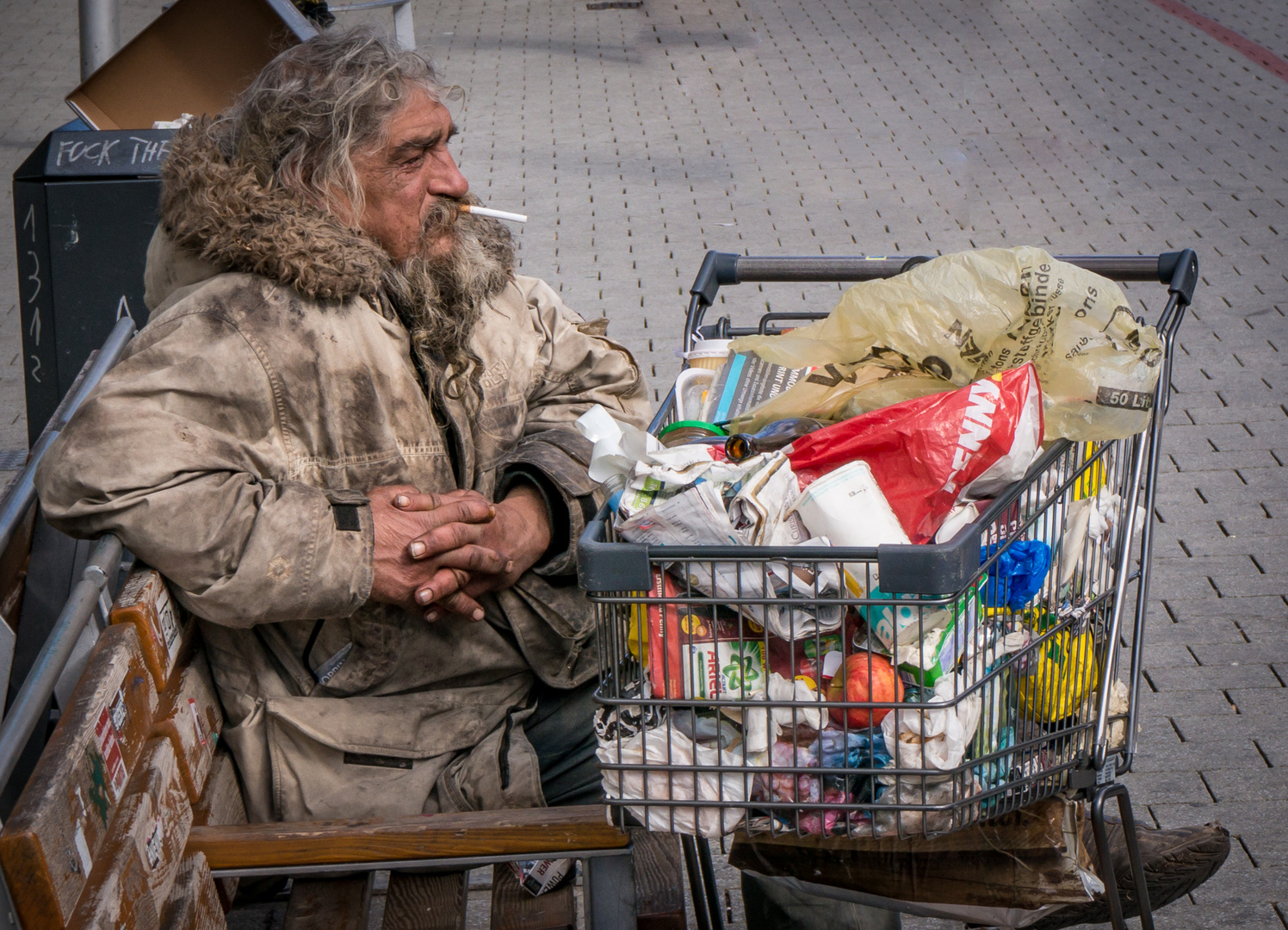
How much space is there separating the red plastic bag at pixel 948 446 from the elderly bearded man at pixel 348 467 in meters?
0.71

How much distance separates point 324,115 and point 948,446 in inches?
50.5

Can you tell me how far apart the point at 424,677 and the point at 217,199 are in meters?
0.91

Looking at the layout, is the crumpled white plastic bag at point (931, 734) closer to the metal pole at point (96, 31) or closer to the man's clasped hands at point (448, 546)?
the man's clasped hands at point (448, 546)

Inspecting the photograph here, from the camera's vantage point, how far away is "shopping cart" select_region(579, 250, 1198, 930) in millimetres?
1666

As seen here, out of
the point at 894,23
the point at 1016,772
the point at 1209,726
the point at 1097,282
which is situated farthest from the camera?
the point at 894,23

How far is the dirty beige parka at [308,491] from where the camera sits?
6.59 feet

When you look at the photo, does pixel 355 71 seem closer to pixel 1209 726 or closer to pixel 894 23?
pixel 1209 726

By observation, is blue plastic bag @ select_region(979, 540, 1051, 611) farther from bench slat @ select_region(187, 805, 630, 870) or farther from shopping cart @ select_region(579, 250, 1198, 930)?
bench slat @ select_region(187, 805, 630, 870)

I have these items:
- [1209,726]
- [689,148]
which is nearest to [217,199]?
[1209,726]

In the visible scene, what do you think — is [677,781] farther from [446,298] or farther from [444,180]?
[444,180]

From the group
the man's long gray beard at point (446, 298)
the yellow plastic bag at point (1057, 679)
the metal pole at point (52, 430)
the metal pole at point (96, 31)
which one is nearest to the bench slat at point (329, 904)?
the metal pole at point (52, 430)

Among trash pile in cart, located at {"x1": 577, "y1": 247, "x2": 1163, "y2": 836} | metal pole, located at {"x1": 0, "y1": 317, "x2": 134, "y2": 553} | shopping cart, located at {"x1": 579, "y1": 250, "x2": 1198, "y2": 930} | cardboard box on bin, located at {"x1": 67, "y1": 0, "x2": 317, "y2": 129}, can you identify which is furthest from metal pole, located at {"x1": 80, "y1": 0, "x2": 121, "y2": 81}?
shopping cart, located at {"x1": 579, "y1": 250, "x2": 1198, "y2": 930}

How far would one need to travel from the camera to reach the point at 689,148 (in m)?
8.20

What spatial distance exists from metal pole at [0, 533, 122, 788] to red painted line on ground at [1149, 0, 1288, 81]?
9.53m
